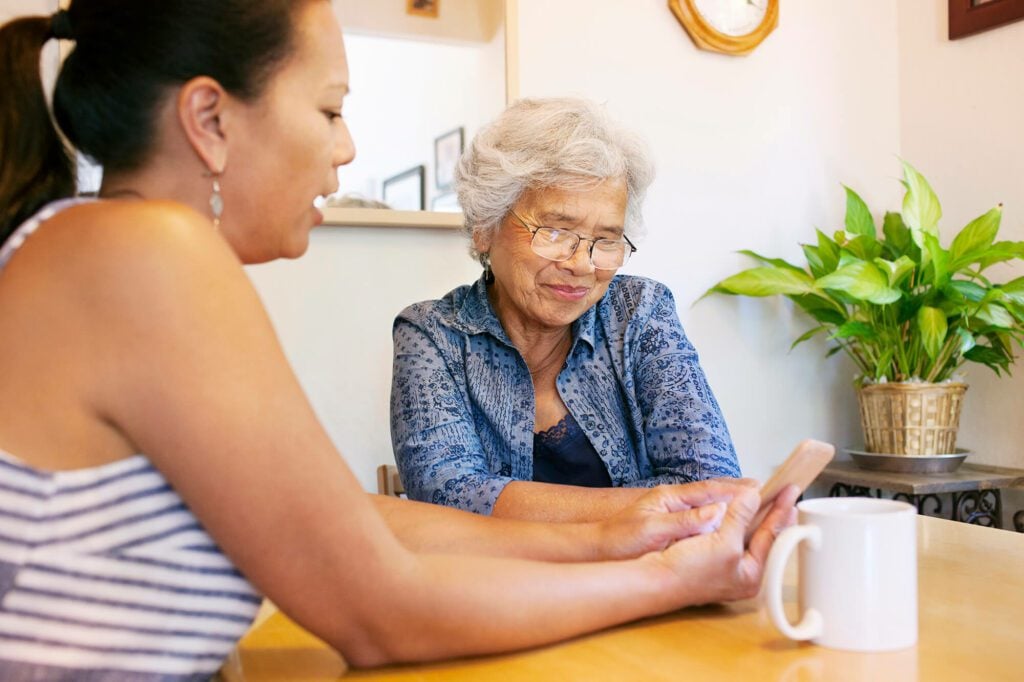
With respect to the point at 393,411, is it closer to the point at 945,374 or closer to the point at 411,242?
the point at 411,242

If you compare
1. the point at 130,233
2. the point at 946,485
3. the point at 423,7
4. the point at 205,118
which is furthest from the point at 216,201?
the point at 946,485

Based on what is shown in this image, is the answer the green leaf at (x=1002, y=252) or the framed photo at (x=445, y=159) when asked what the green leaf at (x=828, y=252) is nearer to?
the green leaf at (x=1002, y=252)

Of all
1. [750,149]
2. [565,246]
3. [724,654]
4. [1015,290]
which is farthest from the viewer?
[750,149]

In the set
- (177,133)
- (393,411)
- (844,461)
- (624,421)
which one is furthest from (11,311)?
(844,461)

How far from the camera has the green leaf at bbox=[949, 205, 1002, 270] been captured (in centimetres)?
250

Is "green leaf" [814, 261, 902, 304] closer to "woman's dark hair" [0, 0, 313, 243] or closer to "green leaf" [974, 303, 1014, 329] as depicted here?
"green leaf" [974, 303, 1014, 329]

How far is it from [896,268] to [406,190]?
126 cm

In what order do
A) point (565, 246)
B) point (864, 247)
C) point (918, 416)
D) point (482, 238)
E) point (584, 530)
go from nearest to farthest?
point (584, 530)
point (565, 246)
point (482, 238)
point (918, 416)
point (864, 247)

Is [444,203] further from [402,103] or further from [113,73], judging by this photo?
[113,73]

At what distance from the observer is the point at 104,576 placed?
696 millimetres

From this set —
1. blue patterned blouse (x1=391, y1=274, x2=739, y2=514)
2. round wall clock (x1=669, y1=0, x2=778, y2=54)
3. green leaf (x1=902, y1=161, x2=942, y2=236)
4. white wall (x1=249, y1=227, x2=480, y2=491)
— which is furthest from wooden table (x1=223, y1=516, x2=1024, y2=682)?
round wall clock (x1=669, y1=0, x2=778, y2=54)

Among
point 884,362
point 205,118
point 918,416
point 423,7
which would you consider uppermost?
point 423,7

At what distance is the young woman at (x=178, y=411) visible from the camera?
2.24 ft

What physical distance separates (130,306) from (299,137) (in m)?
0.27
